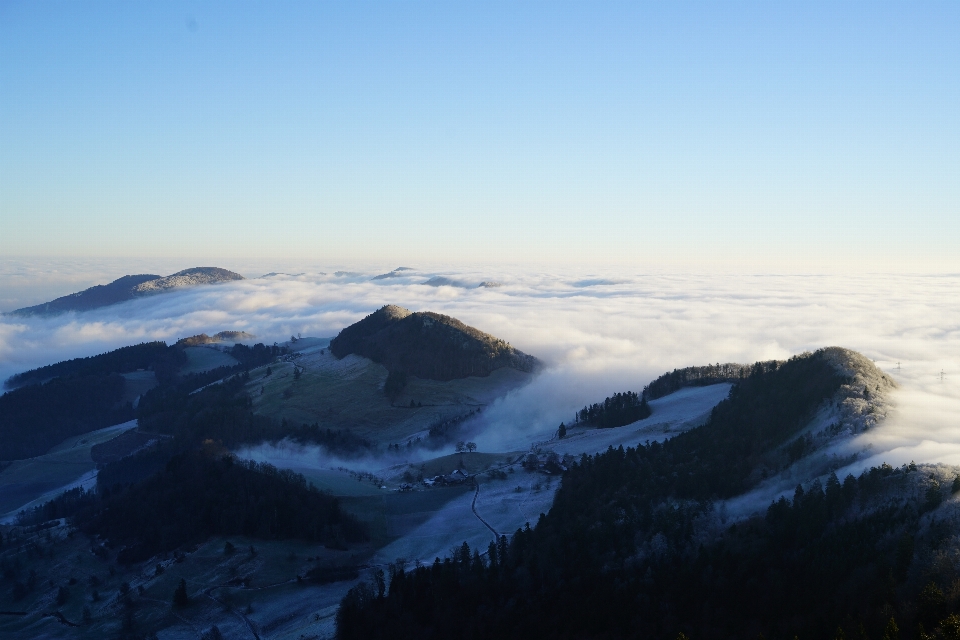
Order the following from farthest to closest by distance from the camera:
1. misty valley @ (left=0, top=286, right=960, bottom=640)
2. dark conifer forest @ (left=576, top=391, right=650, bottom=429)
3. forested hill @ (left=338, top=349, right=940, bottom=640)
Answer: dark conifer forest @ (left=576, top=391, right=650, bottom=429) → misty valley @ (left=0, top=286, right=960, bottom=640) → forested hill @ (left=338, top=349, right=940, bottom=640)

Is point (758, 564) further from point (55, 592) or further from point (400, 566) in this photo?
point (55, 592)

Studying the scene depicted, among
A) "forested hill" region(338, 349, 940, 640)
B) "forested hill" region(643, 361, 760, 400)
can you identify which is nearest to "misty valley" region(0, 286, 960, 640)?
"forested hill" region(338, 349, 940, 640)

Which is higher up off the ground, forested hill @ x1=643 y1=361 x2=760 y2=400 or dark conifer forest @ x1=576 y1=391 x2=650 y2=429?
forested hill @ x1=643 y1=361 x2=760 y2=400

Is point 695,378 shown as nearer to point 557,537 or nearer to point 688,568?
point 557,537

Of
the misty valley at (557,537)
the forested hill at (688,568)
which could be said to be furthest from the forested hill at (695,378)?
the forested hill at (688,568)

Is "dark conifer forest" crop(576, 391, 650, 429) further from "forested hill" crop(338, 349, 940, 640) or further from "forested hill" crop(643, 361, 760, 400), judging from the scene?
"forested hill" crop(338, 349, 940, 640)

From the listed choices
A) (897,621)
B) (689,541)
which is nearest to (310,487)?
(689,541)

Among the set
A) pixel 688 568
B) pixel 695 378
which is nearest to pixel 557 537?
pixel 688 568

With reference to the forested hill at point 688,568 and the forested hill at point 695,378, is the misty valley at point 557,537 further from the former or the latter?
the forested hill at point 695,378
